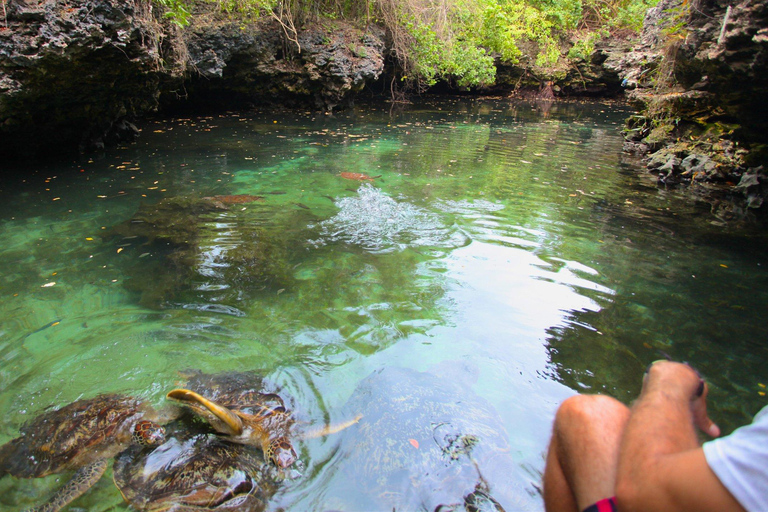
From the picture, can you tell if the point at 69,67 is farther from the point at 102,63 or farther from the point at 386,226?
the point at 386,226

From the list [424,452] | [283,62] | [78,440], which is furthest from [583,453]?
[283,62]

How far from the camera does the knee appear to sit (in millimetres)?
1761

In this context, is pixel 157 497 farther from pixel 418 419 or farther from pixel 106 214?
pixel 106 214

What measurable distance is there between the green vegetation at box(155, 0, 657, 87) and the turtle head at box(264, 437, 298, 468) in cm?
914

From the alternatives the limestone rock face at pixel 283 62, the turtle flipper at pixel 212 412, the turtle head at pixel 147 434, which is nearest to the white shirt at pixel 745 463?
the turtle flipper at pixel 212 412

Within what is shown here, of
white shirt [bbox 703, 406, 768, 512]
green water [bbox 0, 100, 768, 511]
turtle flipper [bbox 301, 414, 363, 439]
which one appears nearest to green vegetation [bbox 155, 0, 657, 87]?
green water [bbox 0, 100, 768, 511]

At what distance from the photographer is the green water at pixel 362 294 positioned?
3.04 m

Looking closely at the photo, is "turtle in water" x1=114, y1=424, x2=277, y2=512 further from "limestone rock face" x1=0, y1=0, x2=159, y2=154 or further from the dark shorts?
"limestone rock face" x1=0, y1=0, x2=159, y2=154

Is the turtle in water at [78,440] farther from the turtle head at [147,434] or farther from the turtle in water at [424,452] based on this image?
the turtle in water at [424,452]

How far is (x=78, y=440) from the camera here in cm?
251

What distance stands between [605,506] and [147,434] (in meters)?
2.41

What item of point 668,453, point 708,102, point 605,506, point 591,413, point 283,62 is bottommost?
point 605,506

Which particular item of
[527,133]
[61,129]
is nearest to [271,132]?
[61,129]

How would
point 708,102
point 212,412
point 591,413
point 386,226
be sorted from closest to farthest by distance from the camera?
point 591,413 → point 212,412 → point 386,226 → point 708,102
